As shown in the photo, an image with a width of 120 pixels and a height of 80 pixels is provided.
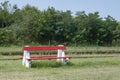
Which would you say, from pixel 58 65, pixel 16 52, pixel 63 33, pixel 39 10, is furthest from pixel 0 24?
pixel 58 65

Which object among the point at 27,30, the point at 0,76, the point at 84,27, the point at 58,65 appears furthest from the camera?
the point at 84,27

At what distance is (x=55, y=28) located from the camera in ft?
162

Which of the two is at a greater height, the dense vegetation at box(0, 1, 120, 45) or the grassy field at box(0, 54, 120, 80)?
the dense vegetation at box(0, 1, 120, 45)

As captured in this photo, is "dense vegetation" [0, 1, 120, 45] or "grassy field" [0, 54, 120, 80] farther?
"dense vegetation" [0, 1, 120, 45]

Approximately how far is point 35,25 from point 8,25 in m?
6.03

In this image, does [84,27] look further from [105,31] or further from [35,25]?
[35,25]

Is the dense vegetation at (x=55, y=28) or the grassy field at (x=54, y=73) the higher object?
the dense vegetation at (x=55, y=28)

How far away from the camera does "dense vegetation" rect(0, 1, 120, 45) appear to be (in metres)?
46.9

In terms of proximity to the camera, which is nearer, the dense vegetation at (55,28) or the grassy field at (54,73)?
the grassy field at (54,73)

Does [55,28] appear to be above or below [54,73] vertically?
Answer: above

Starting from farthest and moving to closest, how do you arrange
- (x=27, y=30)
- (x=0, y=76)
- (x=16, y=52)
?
(x=27, y=30), (x=16, y=52), (x=0, y=76)

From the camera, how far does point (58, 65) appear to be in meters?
18.3

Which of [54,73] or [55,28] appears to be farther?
[55,28]

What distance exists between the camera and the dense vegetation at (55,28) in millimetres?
46906
